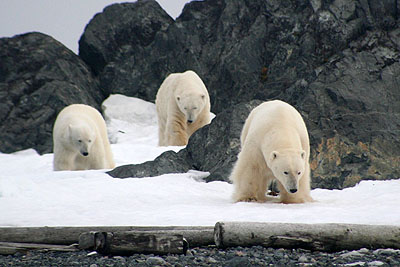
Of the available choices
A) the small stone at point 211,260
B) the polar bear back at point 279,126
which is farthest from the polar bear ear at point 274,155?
the small stone at point 211,260

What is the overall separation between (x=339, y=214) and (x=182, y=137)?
760cm

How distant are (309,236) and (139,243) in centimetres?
112

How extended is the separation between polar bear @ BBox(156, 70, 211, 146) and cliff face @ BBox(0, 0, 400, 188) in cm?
184

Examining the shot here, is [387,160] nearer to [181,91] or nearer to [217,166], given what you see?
[217,166]

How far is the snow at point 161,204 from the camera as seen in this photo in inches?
182

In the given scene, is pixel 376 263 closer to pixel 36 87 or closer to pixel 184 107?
pixel 184 107

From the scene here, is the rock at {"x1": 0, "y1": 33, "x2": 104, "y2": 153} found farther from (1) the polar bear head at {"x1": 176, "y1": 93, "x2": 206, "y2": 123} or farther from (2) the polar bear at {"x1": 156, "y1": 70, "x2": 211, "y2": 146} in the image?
(1) the polar bear head at {"x1": 176, "y1": 93, "x2": 206, "y2": 123}

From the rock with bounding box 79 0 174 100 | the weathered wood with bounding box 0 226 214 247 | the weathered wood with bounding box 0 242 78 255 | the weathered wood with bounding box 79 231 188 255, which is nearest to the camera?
the weathered wood with bounding box 79 231 188 255

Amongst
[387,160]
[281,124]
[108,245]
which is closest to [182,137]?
[387,160]

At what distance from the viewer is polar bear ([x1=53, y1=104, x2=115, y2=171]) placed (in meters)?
8.79

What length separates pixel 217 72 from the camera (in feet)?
57.0

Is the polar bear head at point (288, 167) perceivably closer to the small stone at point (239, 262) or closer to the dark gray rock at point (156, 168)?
the small stone at point (239, 262)

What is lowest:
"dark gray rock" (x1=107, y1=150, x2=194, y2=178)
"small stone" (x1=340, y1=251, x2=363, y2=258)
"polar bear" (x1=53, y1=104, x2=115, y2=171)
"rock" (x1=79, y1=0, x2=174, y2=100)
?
"small stone" (x1=340, y1=251, x2=363, y2=258)

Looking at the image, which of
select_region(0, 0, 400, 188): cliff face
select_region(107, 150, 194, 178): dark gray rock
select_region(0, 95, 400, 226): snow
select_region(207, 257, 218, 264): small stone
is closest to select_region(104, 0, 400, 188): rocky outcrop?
select_region(0, 0, 400, 188): cliff face
